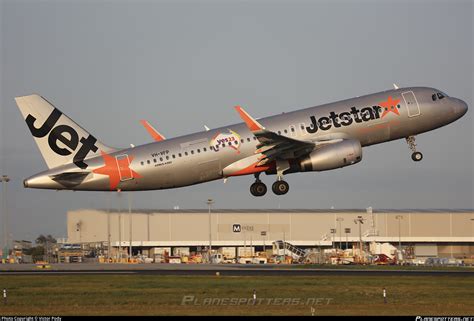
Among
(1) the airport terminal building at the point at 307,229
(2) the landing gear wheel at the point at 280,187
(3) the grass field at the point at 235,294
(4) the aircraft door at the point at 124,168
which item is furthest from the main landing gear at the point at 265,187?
(1) the airport terminal building at the point at 307,229

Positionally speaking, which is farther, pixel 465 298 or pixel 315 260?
pixel 315 260

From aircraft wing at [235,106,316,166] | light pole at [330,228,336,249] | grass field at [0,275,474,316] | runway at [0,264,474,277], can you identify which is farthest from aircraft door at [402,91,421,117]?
light pole at [330,228,336,249]

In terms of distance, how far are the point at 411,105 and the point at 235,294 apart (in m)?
25.0

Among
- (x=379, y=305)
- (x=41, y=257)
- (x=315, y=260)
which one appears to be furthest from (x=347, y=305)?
(x=41, y=257)

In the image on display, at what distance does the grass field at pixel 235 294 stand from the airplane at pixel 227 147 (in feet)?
24.6

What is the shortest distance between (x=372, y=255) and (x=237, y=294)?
7355 centimetres

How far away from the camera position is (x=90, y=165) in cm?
6712

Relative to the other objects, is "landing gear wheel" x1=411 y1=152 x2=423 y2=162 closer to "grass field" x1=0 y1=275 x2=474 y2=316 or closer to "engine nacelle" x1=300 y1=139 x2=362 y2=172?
"engine nacelle" x1=300 y1=139 x2=362 y2=172

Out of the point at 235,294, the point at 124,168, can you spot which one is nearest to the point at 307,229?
the point at 124,168

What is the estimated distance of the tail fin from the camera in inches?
2675

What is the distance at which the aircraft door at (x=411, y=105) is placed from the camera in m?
70.4

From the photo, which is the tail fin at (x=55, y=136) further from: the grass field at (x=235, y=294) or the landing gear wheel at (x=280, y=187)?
the landing gear wheel at (x=280, y=187)

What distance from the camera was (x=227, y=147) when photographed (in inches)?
2677

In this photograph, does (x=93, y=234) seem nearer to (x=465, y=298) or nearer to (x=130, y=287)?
(x=130, y=287)
